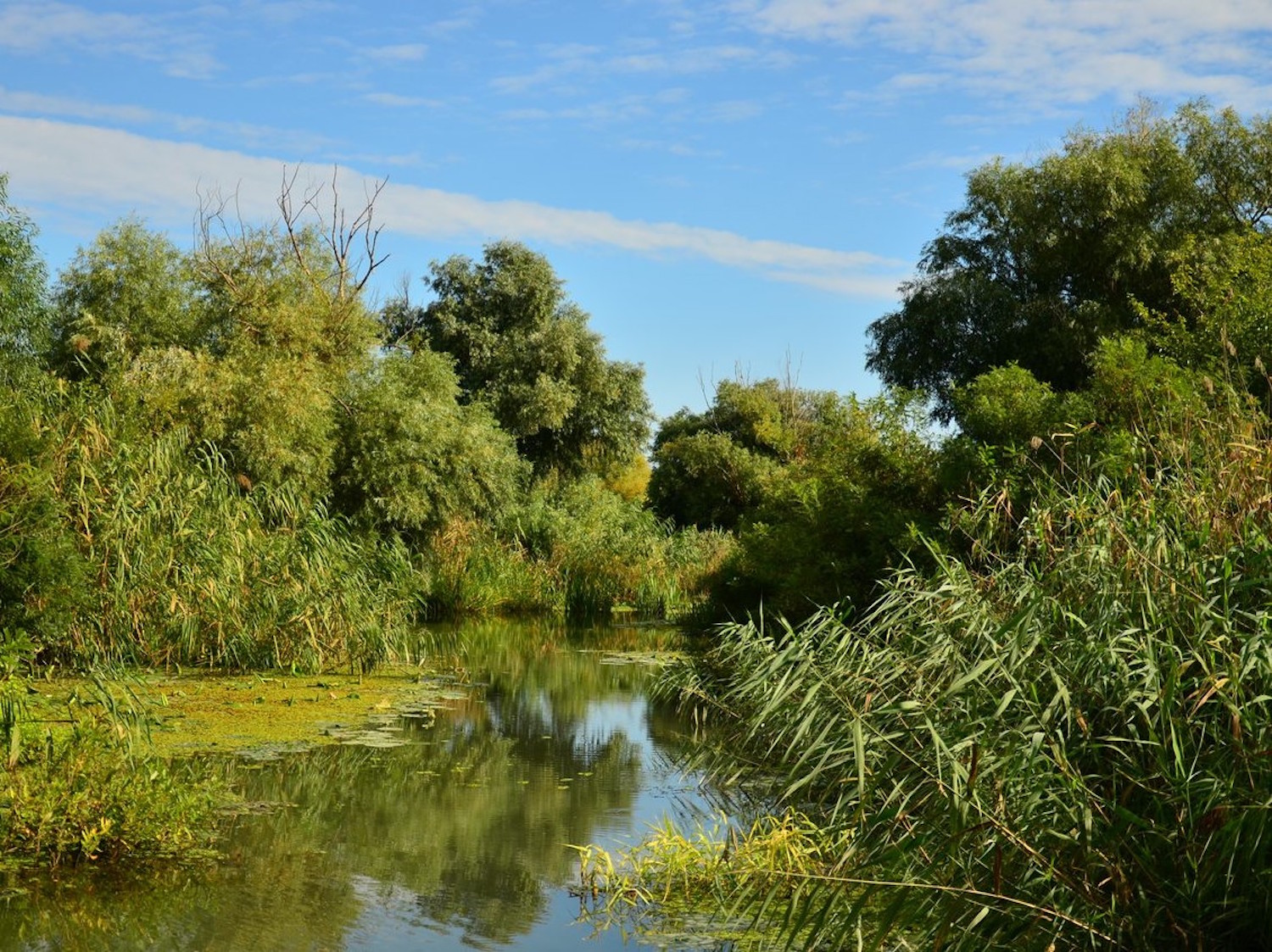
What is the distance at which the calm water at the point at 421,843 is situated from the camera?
20.4 feet

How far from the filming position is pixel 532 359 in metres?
32.6

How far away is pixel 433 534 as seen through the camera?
22.7 meters

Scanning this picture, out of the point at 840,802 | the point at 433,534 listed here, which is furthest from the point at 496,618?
the point at 840,802

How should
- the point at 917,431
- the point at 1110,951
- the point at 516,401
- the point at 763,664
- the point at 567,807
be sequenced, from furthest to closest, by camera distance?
the point at 516,401 < the point at 917,431 < the point at 567,807 < the point at 763,664 < the point at 1110,951

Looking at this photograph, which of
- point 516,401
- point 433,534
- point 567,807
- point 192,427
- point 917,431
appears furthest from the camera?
point 516,401

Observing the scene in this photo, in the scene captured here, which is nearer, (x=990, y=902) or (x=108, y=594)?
(x=990, y=902)

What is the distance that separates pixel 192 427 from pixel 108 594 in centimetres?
694

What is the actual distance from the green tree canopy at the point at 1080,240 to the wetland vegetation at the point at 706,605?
0.09 m

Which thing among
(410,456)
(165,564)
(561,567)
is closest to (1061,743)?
(165,564)

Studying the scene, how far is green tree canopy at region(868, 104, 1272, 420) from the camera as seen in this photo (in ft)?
89.1

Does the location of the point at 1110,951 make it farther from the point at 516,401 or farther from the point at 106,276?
the point at 516,401

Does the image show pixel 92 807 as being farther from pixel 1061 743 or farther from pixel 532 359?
pixel 532 359

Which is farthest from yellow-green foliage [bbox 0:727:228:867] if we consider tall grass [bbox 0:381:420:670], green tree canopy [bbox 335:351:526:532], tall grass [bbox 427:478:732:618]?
tall grass [bbox 427:478:732:618]

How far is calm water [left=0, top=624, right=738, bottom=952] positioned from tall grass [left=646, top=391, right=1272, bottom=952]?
2.04 m
